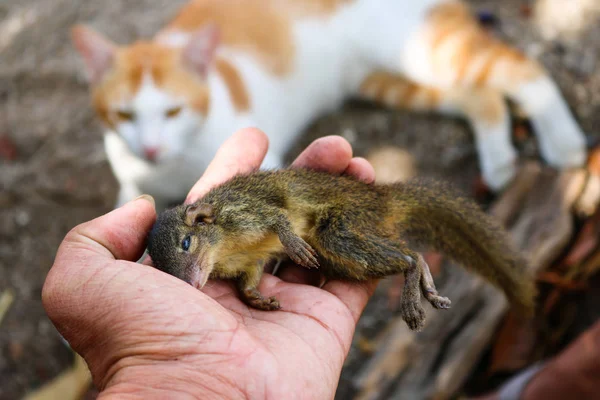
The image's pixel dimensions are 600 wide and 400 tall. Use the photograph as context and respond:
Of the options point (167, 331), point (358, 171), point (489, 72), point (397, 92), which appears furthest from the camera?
point (397, 92)

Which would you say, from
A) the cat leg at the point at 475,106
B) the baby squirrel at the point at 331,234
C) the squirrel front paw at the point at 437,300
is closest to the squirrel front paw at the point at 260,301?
the baby squirrel at the point at 331,234

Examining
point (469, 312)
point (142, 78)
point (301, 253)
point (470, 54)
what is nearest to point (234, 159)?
point (301, 253)

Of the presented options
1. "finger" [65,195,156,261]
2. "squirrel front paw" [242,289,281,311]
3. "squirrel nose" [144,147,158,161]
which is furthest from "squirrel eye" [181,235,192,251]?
"squirrel nose" [144,147,158,161]

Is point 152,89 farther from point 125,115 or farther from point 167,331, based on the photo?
point 167,331

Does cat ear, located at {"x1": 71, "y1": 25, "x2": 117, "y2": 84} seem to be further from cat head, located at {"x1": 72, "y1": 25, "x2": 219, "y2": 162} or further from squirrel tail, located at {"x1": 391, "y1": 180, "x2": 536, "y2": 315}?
squirrel tail, located at {"x1": 391, "y1": 180, "x2": 536, "y2": 315}

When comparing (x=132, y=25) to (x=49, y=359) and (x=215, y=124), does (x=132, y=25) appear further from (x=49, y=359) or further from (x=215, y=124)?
(x=49, y=359)

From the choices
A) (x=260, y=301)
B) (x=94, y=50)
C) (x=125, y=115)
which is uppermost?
(x=94, y=50)
